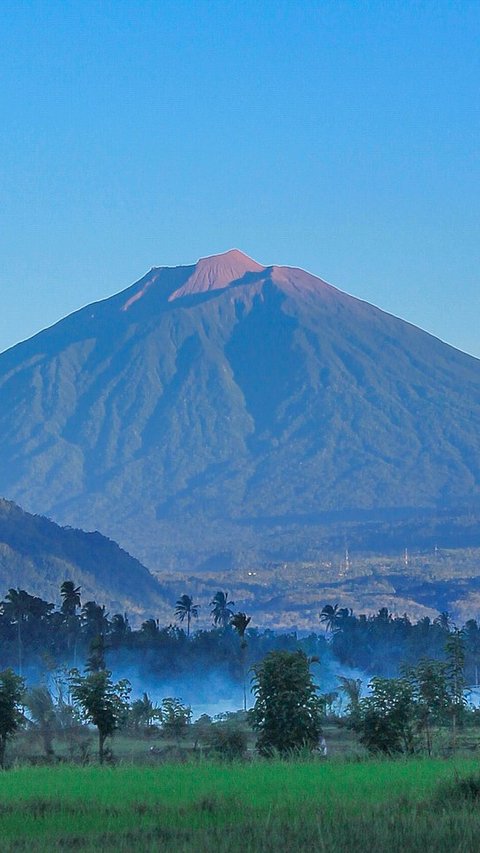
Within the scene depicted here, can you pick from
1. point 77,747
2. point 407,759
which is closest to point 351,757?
point 407,759

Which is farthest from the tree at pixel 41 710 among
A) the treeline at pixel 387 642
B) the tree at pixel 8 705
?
the treeline at pixel 387 642

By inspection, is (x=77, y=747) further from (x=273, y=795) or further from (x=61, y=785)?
(x=273, y=795)

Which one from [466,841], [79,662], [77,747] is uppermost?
[79,662]

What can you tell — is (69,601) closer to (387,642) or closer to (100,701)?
(387,642)

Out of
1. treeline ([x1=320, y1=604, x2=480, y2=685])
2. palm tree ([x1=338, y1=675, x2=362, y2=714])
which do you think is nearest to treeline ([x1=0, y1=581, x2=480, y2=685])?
treeline ([x1=320, y1=604, x2=480, y2=685])

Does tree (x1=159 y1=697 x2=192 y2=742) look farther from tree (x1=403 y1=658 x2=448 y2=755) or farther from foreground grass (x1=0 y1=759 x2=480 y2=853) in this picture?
foreground grass (x1=0 y1=759 x2=480 y2=853)

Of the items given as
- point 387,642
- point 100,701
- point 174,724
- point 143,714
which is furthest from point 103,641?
point 100,701
